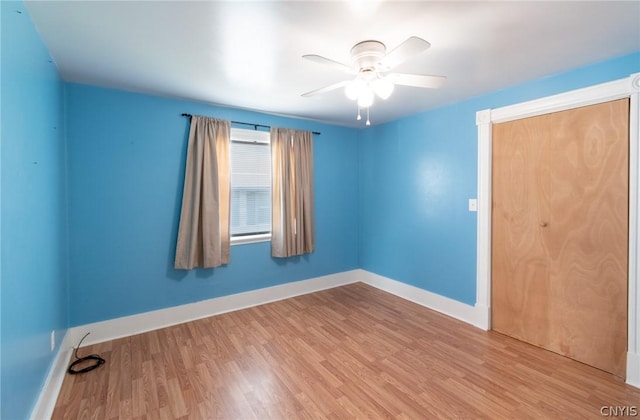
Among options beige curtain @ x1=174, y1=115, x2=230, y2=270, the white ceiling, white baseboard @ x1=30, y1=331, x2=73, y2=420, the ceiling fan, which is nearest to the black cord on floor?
white baseboard @ x1=30, y1=331, x2=73, y2=420

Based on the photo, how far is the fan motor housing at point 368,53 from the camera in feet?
5.68

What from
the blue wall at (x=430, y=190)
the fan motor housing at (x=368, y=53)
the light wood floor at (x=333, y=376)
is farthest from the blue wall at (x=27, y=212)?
the blue wall at (x=430, y=190)

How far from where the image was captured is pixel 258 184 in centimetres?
354

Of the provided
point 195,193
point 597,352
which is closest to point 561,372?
point 597,352

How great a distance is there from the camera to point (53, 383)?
1.94m

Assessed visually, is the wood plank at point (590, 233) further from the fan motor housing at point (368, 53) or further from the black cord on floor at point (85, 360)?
the black cord on floor at point (85, 360)

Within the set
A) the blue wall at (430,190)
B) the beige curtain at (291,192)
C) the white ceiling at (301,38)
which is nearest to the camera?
the white ceiling at (301,38)

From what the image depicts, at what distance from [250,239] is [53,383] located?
6.58 feet

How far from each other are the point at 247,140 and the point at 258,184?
557mm

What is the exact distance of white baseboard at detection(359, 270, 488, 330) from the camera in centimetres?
291

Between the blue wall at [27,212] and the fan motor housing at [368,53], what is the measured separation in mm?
1736

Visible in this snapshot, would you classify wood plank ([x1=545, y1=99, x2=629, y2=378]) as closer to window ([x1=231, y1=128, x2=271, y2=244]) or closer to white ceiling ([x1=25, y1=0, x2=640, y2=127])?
white ceiling ([x1=25, y1=0, x2=640, y2=127])

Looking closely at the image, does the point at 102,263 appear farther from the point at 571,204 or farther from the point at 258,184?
the point at 571,204

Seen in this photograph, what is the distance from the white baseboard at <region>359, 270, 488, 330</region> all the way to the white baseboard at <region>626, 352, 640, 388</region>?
98cm
